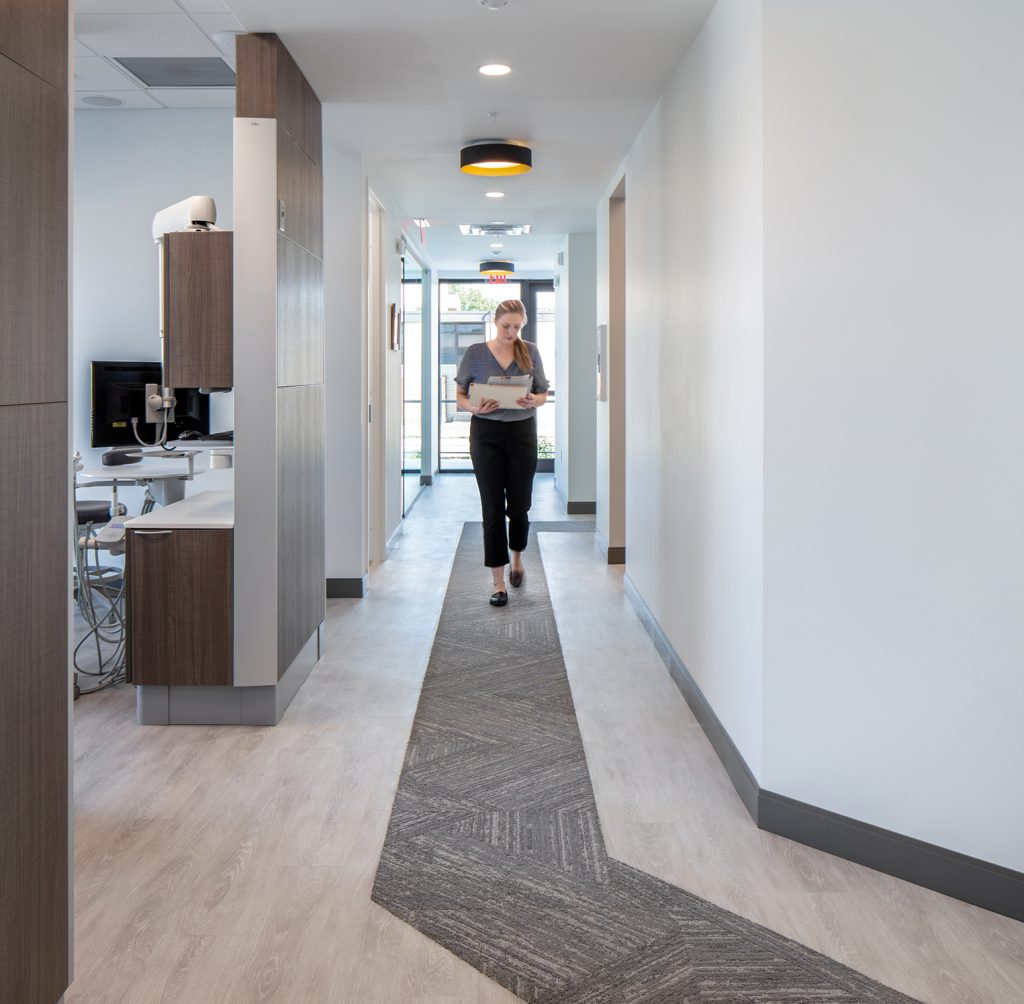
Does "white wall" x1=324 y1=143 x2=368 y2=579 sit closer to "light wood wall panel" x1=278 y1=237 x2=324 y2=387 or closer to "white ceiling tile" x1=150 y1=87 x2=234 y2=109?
"white ceiling tile" x1=150 y1=87 x2=234 y2=109

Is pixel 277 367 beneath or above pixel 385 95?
beneath

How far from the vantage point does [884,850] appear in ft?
9.21

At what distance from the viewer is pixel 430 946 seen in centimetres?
242

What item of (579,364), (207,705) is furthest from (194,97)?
(579,364)

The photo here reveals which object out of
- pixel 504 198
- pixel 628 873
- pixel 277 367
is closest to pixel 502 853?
pixel 628 873

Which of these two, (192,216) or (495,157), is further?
(495,157)

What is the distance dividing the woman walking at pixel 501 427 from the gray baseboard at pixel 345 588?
0.82 meters

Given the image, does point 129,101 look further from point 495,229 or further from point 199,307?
point 495,229

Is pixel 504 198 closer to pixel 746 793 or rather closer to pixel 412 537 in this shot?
pixel 412 537

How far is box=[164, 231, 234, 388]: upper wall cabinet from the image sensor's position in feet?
12.8

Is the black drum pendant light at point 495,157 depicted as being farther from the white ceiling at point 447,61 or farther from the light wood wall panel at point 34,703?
the light wood wall panel at point 34,703

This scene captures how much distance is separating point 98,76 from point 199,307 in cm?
203

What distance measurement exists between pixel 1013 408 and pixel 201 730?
298cm

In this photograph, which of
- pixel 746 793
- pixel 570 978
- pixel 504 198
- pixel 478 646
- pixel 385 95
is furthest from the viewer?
pixel 504 198
